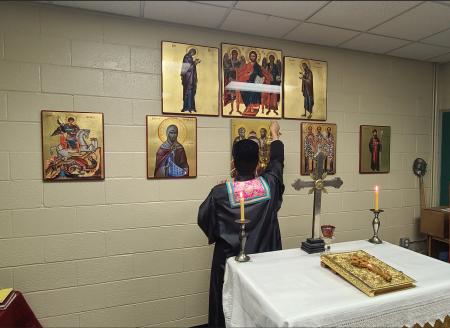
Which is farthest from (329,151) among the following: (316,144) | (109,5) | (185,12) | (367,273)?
(109,5)

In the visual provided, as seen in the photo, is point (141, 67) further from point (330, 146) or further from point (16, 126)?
point (330, 146)

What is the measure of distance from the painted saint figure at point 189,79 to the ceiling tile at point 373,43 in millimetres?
1488

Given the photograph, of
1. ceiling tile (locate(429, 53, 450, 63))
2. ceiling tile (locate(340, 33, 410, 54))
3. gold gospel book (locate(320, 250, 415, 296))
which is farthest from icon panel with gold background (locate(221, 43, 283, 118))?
ceiling tile (locate(429, 53, 450, 63))

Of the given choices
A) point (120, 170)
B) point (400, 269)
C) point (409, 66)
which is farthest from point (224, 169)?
point (409, 66)

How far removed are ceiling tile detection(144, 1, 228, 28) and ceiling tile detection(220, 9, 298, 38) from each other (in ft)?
0.31

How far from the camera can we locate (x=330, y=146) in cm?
285

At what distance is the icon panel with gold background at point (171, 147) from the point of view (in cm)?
230

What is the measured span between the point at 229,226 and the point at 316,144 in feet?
4.53

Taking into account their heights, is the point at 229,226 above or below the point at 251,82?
below

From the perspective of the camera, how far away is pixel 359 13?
81.1 inches

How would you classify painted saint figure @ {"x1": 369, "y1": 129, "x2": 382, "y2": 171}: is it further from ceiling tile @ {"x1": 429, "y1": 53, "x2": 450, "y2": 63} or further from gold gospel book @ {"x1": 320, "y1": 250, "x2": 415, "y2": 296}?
gold gospel book @ {"x1": 320, "y1": 250, "x2": 415, "y2": 296}

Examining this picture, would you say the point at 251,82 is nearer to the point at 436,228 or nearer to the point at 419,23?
the point at 419,23

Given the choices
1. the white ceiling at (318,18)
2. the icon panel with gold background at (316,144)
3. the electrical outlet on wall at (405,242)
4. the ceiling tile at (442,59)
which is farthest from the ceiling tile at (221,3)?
the electrical outlet on wall at (405,242)

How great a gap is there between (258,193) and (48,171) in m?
1.53
